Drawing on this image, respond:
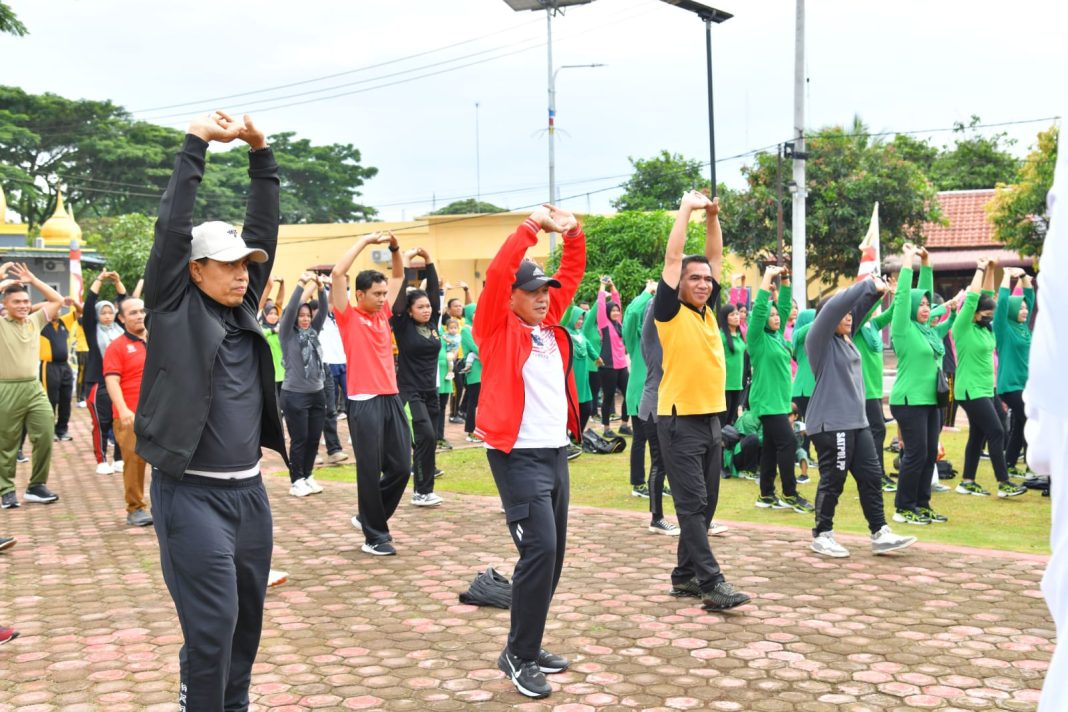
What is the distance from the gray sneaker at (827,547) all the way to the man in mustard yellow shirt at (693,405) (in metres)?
1.41

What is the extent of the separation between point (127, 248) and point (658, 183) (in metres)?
22.3

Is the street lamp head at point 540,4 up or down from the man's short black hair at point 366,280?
up

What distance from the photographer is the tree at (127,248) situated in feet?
131

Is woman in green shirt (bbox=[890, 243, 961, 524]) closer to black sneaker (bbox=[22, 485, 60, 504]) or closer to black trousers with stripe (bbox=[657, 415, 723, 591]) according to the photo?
black trousers with stripe (bbox=[657, 415, 723, 591])

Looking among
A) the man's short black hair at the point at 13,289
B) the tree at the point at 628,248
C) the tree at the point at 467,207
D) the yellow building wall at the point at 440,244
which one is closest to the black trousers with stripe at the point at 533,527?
the man's short black hair at the point at 13,289

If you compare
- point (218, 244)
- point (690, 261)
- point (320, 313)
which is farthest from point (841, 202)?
point (218, 244)

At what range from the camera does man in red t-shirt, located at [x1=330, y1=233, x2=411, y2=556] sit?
27.1 ft

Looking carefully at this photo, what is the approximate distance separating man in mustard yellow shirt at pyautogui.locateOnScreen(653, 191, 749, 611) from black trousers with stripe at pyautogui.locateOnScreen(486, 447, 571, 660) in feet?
4.61

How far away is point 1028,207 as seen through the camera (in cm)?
3106

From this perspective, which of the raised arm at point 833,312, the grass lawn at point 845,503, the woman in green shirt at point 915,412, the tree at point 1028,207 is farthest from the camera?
the tree at point 1028,207

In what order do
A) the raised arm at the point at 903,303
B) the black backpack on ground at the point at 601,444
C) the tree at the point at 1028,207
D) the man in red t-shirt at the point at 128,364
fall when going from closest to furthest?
1. the raised arm at the point at 903,303
2. the man in red t-shirt at the point at 128,364
3. the black backpack on ground at the point at 601,444
4. the tree at the point at 1028,207

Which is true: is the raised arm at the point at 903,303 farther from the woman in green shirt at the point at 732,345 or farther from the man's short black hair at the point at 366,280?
the man's short black hair at the point at 366,280

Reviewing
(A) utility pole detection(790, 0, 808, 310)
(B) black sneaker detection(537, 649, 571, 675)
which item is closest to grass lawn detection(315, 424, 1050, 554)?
(B) black sneaker detection(537, 649, 571, 675)

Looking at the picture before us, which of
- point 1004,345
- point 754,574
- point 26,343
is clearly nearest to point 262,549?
point 754,574
